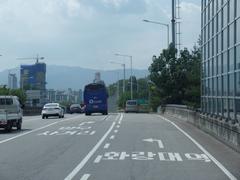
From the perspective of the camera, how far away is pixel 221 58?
86.0ft

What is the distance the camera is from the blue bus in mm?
62844

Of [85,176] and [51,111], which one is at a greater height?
[51,111]

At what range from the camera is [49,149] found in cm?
2034

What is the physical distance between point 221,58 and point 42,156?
36.0ft

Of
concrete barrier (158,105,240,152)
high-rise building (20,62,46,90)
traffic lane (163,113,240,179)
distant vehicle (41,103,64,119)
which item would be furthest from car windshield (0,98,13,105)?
high-rise building (20,62,46,90)

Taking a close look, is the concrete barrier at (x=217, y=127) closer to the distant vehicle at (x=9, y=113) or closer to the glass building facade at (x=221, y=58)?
the glass building facade at (x=221, y=58)

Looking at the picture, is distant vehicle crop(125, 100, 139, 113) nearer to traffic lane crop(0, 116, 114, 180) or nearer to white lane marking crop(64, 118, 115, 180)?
traffic lane crop(0, 116, 114, 180)

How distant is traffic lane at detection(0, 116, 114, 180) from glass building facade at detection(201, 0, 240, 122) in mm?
5449

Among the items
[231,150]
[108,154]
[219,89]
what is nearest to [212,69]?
[219,89]

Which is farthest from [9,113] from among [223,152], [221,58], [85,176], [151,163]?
[85,176]

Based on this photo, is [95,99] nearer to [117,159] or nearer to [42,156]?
[42,156]

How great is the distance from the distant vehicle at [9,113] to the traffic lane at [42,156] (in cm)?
536

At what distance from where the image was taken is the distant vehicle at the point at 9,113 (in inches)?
1214

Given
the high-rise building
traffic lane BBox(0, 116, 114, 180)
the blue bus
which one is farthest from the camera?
the high-rise building
